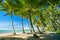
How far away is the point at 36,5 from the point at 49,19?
11182 mm

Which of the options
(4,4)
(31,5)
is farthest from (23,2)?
(4,4)

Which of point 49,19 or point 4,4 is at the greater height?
point 4,4

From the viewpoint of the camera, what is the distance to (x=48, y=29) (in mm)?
43125

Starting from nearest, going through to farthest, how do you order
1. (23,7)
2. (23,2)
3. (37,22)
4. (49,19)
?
(23,2) < (23,7) < (49,19) < (37,22)

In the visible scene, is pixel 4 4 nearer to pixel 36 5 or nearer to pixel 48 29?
pixel 36 5

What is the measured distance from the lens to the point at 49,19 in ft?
110

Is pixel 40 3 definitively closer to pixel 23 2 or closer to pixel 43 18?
pixel 23 2

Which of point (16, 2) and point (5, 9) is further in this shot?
point (5, 9)

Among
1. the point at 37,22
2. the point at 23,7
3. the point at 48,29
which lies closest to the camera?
the point at 23,7

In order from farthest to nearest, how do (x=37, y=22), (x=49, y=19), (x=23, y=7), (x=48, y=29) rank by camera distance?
(x=48, y=29), (x=37, y=22), (x=49, y=19), (x=23, y=7)

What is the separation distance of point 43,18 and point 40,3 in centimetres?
1085

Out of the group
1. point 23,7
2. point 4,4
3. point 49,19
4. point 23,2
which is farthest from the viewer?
point 49,19

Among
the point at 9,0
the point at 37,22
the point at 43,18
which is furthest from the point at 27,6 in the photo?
the point at 37,22

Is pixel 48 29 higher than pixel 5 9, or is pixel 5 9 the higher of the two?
pixel 5 9
